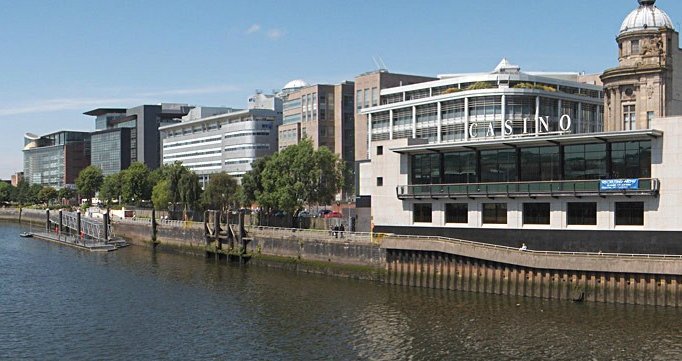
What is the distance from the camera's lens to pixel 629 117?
9575 centimetres

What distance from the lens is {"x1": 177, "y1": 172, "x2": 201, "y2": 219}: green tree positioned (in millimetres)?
140125

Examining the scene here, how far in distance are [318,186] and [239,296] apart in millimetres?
37911

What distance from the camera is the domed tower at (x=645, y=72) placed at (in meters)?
91.6

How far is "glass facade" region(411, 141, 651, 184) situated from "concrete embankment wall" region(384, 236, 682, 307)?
361 inches

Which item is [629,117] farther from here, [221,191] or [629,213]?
[221,191]

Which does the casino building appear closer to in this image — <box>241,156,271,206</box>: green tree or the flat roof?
the flat roof

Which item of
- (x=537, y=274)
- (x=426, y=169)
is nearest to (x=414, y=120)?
(x=426, y=169)

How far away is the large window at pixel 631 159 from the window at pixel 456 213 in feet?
52.0

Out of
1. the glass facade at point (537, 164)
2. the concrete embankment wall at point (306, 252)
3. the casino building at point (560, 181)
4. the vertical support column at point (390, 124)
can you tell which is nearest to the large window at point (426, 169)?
the glass facade at point (537, 164)

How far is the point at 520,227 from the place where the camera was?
72.4m

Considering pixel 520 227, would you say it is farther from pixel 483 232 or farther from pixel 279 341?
pixel 279 341

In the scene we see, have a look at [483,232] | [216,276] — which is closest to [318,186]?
[216,276]

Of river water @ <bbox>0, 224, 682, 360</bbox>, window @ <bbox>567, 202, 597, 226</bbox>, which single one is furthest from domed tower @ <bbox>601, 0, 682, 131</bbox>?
river water @ <bbox>0, 224, 682, 360</bbox>

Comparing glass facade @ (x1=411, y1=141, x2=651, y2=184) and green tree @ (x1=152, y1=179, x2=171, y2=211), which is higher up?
glass facade @ (x1=411, y1=141, x2=651, y2=184)
